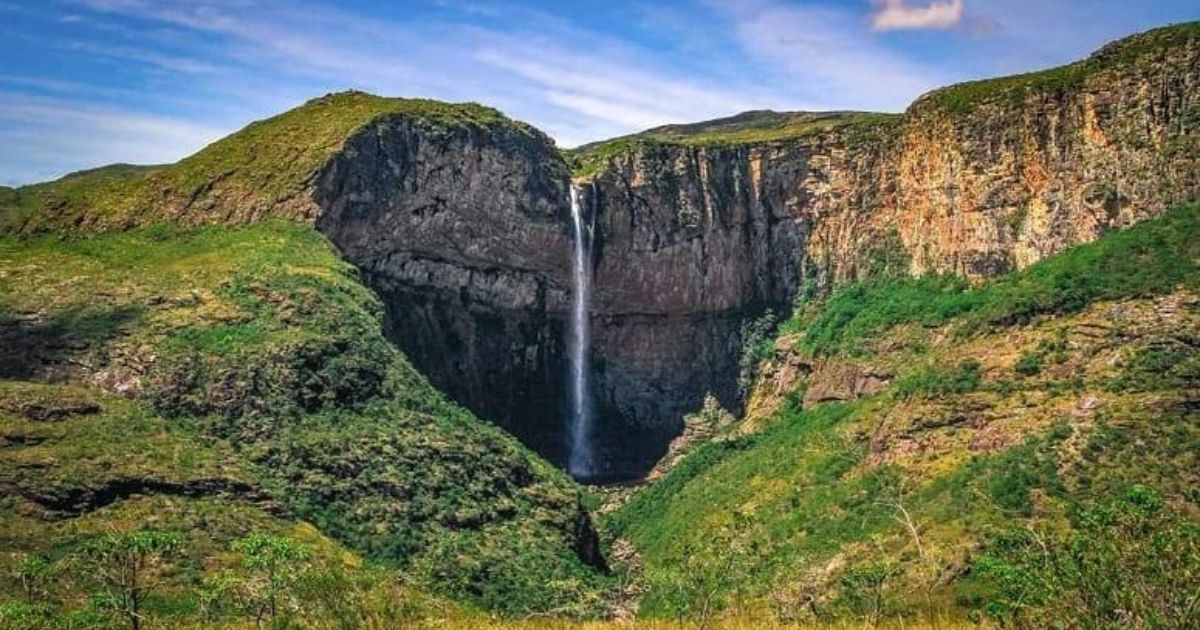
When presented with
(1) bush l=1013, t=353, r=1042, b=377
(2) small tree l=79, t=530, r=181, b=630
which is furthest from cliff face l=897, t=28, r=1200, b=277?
(2) small tree l=79, t=530, r=181, b=630

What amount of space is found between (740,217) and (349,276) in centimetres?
3396

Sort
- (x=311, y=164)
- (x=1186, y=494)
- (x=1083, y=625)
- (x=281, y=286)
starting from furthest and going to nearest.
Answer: (x=311, y=164) < (x=281, y=286) < (x=1186, y=494) < (x=1083, y=625)

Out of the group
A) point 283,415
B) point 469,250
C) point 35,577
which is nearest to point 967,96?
point 469,250

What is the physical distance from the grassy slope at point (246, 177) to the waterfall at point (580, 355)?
9.89 metres

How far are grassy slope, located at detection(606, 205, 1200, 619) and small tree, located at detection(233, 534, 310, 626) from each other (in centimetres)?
1146

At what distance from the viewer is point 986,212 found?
7275 centimetres

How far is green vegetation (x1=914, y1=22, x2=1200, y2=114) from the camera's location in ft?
211

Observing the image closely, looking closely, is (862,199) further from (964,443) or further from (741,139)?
(964,443)

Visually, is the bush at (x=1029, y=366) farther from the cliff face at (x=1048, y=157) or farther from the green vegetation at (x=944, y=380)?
the cliff face at (x=1048, y=157)

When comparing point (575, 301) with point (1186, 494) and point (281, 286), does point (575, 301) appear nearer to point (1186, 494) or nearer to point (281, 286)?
point (281, 286)

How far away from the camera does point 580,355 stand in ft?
301

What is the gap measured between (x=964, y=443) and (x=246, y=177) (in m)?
50.5

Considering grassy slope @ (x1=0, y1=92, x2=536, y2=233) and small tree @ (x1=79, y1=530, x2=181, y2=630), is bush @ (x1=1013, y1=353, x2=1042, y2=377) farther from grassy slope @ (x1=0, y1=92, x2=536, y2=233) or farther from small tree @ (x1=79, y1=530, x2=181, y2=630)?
grassy slope @ (x1=0, y1=92, x2=536, y2=233)

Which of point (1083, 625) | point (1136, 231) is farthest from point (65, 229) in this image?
point (1083, 625)
